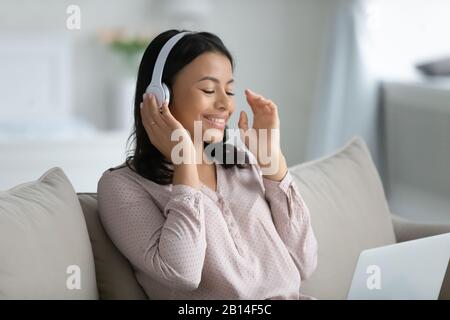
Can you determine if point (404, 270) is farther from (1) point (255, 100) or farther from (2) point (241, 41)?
(2) point (241, 41)

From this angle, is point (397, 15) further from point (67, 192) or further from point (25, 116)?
point (67, 192)

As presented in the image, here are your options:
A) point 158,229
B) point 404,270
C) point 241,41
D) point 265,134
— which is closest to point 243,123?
point 265,134

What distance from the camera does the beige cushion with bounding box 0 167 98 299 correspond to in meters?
1.34

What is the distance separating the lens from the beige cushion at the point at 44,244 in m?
1.34

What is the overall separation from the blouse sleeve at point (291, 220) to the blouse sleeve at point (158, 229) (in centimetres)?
23

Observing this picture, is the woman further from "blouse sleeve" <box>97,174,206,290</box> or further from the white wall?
the white wall

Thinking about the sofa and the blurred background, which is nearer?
the sofa

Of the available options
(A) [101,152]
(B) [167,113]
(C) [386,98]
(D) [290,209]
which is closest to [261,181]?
(D) [290,209]

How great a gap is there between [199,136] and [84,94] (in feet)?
9.19

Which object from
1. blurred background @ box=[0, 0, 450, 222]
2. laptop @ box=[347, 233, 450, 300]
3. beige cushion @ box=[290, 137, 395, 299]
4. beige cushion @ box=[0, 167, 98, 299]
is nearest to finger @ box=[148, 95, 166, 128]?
beige cushion @ box=[0, 167, 98, 299]

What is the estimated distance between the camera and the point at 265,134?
1609 mm

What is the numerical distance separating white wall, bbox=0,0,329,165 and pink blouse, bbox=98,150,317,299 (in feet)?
8.74

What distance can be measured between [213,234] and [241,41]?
3.03 m

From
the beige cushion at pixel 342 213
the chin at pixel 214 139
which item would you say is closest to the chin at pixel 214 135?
the chin at pixel 214 139
